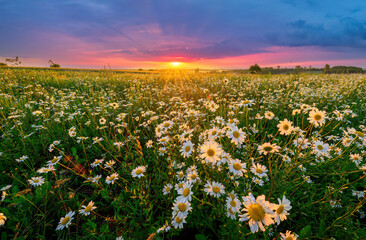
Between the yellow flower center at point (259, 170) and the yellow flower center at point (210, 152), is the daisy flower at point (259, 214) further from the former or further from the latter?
the yellow flower center at point (259, 170)

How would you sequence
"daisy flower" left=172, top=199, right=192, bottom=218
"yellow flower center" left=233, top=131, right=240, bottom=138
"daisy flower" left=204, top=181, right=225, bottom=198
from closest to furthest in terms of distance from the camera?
"daisy flower" left=172, top=199, right=192, bottom=218
"daisy flower" left=204, top=181, right=225, bottom=198
"yellow flower center" left=233, top=131, right=240, bottom=138

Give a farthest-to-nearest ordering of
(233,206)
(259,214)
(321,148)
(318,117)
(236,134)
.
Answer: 1. (321,148)
2. (318,117)
3. (236,134)
4. (233,206)
5. (259,214)

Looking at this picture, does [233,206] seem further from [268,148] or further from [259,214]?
[268,148]

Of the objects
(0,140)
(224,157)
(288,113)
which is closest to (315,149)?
(224,157)

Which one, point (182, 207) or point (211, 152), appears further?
point (211, 152)

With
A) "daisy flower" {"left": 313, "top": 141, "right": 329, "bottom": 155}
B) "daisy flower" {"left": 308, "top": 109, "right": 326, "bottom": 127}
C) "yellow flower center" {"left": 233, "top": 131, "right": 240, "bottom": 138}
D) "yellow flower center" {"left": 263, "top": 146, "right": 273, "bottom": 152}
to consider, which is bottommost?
"daisy flower" {"left": 313, "top": 141, "right": 329, "bottom": 155}

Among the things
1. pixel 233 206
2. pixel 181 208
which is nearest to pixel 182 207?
pixel 181 208

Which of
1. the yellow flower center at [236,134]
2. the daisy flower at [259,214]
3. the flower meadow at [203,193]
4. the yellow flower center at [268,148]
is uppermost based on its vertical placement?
the yellow flower center at [236,134]

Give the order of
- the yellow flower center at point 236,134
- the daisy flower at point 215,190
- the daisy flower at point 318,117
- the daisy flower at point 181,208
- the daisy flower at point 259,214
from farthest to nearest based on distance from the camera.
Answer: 1. the daisy flower at point 318,117
2. the yellow flower center at point 236,134
3. the daisy flower at point 215,190
4. the daisy flower at point 181,208
5. the daisy flower at point 259,214

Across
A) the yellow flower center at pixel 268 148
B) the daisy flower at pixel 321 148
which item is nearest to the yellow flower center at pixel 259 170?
the yellow flower center at pixel 268 148

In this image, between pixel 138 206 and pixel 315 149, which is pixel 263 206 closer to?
pixel 315 149

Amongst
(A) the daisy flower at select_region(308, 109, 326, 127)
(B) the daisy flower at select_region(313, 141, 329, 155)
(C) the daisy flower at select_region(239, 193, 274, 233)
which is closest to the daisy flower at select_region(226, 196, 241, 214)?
(C) the daisy flower at select_region(239, 193, 274, 233)

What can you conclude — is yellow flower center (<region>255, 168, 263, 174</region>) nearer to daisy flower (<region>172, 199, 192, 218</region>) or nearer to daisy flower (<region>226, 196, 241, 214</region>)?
daisy flower (<region>226, 196, 241, 214</region>)

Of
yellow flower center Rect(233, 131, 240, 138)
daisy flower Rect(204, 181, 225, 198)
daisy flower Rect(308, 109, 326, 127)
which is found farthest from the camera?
daisy flower Rect(308, 109, 326, 127)
